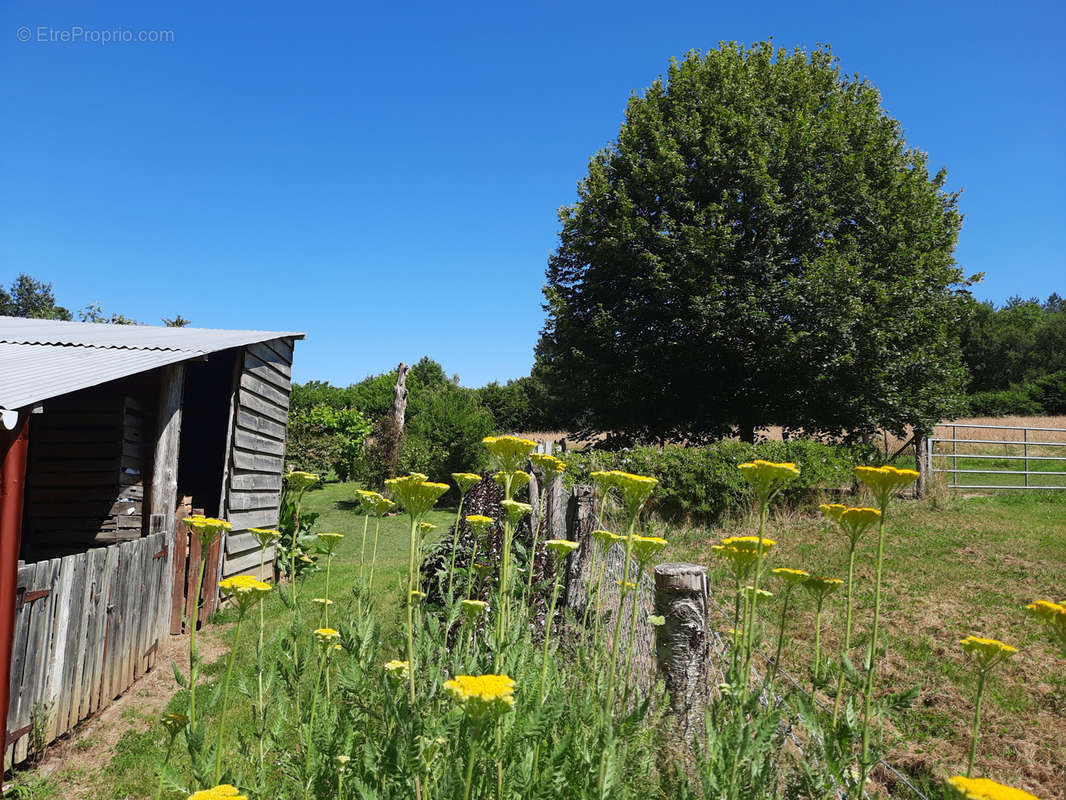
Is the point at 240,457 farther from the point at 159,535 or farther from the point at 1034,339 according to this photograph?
the point at 1034,339

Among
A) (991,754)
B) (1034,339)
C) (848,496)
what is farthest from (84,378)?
(1034,339)

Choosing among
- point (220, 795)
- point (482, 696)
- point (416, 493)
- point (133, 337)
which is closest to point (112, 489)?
point (133, 337)

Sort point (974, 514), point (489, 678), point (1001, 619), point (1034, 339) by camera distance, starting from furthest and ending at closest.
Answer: point (1034, 339) → point (974, 514) → point (1001, 619) → point (489, 678)

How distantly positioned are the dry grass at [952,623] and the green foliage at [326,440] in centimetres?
1263

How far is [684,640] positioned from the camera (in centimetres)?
275

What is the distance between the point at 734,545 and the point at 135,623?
20.4 ft

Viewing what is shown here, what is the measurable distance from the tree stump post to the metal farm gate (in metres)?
11.8

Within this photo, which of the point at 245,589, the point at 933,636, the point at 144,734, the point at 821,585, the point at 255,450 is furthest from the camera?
the point at 255,450

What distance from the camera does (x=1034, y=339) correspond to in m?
42.2

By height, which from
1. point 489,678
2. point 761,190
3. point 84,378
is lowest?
point 489,678

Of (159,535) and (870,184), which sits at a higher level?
(870,184)

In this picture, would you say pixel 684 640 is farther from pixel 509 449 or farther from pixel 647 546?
pixel 509 449

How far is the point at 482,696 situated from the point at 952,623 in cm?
647

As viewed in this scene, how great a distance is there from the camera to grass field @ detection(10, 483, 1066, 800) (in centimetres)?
407
